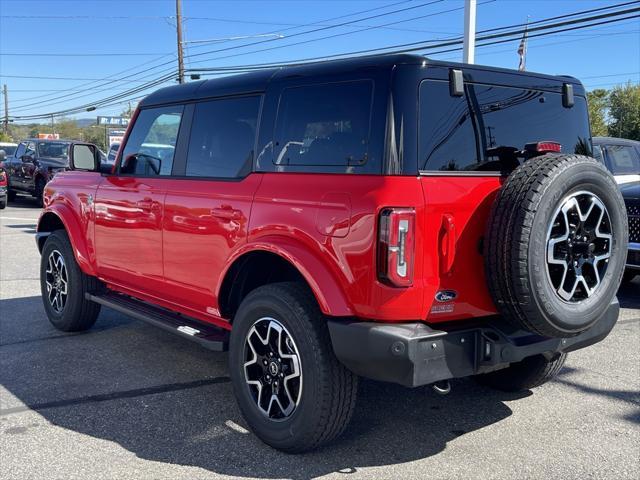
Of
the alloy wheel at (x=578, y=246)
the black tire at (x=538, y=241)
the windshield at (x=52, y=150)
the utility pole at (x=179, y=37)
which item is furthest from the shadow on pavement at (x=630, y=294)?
the utility pole at (x=179, y=37)

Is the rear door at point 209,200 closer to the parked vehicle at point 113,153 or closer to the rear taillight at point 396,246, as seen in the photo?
the rear taillight at point 396,246

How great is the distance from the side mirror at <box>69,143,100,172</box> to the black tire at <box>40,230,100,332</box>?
0.82m

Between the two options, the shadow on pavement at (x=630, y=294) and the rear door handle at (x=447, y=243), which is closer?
the rear door handle at (x=447, y=243)

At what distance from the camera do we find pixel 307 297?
11.2ft

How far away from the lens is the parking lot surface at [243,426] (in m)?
3.37

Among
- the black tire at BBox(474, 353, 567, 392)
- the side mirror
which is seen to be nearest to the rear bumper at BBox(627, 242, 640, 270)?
the black tire at BBox(474, 353, 567, 392)

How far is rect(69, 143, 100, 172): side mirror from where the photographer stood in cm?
527

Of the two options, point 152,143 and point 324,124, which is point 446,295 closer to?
point 324,124

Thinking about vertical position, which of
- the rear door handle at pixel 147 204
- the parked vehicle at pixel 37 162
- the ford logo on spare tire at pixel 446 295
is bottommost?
the ford logo on spare tire at pixel 446 295

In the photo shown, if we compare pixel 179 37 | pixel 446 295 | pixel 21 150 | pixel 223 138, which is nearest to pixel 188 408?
pixel 223 138

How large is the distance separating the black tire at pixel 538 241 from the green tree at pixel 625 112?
47.9 m

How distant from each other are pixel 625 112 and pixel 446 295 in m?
51.5

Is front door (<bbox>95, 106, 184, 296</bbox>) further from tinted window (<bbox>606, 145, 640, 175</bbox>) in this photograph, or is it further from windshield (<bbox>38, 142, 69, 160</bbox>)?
windshield (<bbox>38, 142, 69, 160</bbox>)

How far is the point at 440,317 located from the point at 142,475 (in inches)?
66.5
